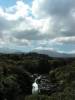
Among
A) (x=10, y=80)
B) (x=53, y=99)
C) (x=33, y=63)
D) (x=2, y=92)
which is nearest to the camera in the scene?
(x=53, y=99)

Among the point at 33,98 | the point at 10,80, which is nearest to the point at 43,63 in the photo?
the point at 10,80

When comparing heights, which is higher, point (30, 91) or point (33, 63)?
point (33, 63)

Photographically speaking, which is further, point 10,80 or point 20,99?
point 10,80

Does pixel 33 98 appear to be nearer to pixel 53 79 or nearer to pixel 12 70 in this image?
pixel 12 70

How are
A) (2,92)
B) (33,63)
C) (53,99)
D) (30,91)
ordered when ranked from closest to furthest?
(53,99) → (2,92) → (30,91) → (33,63)

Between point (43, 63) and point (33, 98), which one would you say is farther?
point (43, 63)

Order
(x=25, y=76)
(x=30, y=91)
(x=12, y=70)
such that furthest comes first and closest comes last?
(x=12, y=70) → (x=25, y=76) → (x=30, y=91)

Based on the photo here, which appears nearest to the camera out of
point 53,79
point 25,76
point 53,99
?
point 53,99

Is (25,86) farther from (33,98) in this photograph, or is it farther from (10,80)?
(33,98)

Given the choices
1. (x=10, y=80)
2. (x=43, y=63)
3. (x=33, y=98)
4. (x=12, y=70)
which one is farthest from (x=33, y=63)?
(x=33, y=98)
